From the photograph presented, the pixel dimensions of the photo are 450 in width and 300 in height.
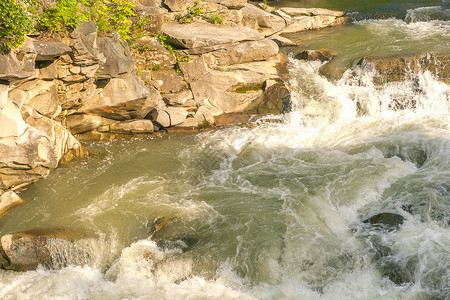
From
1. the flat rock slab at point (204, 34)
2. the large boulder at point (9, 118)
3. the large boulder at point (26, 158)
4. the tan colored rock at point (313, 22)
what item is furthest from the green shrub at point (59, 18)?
the tan colored rock at point (313, 22)

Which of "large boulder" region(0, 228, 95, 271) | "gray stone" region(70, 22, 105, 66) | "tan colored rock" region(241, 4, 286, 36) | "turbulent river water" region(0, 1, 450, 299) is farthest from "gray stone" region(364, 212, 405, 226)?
"tan colored rock" region(241, 4, 286, 36)

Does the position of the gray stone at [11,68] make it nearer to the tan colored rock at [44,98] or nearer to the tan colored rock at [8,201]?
the tan colored rock at [44,98]

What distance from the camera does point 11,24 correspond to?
7.15m

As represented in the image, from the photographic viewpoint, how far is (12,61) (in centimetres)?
727

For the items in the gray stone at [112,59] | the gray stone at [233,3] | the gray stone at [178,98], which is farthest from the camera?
the gray stone at [233,3]

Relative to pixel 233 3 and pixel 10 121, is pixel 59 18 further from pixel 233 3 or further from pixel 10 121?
pixel 233 3

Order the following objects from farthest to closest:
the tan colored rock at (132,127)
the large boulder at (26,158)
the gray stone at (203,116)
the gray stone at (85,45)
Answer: the gray stone at (203,116)
the tan colored rock at (132,127)
the gray stone at (85,45)
the large boulder at (26,158)

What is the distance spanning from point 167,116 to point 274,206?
14.1 feet

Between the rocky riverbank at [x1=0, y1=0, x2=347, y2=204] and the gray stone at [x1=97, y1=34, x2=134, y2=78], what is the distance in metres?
0.02

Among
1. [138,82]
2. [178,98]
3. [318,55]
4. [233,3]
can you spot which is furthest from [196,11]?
[138,82]

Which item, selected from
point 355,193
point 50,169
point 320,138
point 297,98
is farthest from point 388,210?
point 50,169

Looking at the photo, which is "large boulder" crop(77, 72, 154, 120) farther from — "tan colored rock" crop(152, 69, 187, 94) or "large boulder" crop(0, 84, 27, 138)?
"large boulder" crop(0, 84, 27, 138)

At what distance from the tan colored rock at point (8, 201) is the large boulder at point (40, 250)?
1118 mm

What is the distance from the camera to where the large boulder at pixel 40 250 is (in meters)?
6.52
